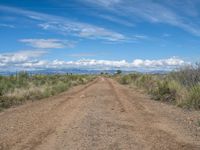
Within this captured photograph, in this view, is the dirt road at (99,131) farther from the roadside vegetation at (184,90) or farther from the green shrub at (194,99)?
the roadside vegetation at (184,90)

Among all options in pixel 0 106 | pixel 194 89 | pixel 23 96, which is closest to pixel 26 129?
pixel 0 106

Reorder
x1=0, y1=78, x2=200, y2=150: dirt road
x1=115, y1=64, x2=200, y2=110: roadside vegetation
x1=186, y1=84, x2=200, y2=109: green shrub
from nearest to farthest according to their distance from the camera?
x1=0, y1=78, x2=200, y2=150: dirt road → x1=186, y1=84, x2=200, y2=109: green shrub → x1=115, y1=64, x2=200, y2=110: roadside vegetation

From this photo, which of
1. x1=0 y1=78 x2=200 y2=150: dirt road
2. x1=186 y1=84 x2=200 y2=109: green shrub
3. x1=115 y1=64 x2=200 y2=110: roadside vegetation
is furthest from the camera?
x1=115 y1=64 x2=200 y2=110: roadside vegetation

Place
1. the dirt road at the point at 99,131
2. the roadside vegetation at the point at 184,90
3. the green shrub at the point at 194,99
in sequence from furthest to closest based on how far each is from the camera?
the roadside vegetation at the point at 184,90 → the green shrub at the point at 194,99 → the dirt road at the point at 99,131

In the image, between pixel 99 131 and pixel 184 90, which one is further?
pixel 184 90

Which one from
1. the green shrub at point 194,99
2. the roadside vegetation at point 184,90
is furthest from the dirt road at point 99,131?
the roadside vegetation at point 184,90

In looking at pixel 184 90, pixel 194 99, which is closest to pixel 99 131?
pixel 194 99

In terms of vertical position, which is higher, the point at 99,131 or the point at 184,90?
the point at 184,90

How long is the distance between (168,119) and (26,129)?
602 cm

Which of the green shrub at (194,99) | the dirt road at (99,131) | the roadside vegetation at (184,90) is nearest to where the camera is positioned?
the dirt road at (99,131)

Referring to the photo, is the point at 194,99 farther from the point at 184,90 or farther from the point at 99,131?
the point at 99,131

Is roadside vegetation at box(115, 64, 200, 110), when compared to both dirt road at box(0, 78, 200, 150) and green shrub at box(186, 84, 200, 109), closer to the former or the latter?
green shrub at box(186, 84, 200, 109)

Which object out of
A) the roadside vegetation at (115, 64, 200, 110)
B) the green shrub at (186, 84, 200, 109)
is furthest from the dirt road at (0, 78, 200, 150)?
the roadside vegetation at (115, 64, 200, 110)

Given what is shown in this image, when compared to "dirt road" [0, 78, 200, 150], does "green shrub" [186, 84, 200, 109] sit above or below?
above
